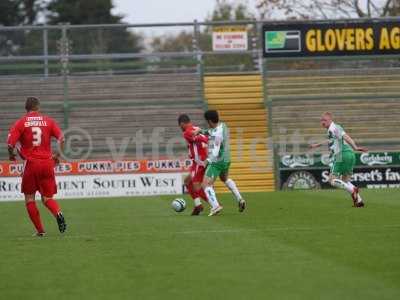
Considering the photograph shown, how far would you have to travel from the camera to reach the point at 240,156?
35875 mm

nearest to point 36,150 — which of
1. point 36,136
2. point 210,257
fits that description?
point 36,136

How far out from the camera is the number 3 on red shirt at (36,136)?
15062mm

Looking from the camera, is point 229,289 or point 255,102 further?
point 255,102

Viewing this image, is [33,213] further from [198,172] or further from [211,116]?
[198,172]

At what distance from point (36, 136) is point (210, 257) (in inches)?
171

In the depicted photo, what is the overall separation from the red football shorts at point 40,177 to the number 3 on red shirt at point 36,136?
269 mm

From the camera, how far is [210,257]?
11.9 meters

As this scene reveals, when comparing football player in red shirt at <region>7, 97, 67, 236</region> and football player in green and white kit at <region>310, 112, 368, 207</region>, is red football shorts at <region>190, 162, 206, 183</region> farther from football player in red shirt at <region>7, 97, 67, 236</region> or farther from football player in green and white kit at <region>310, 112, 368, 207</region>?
football player in red shirt at <region>7, 97, 67, 236</region>

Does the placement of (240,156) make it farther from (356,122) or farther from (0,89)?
(0,89)

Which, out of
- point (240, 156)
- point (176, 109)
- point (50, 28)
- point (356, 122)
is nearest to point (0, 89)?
point (50, 28)

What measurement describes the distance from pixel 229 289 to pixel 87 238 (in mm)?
5683

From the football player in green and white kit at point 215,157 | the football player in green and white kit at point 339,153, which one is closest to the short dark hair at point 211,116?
the football player in green and white kit at point 215,157

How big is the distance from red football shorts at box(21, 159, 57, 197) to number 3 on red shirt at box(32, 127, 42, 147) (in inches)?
10.6

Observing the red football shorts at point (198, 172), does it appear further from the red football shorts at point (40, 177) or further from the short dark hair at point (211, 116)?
the red football shorts at point (40, 177)
